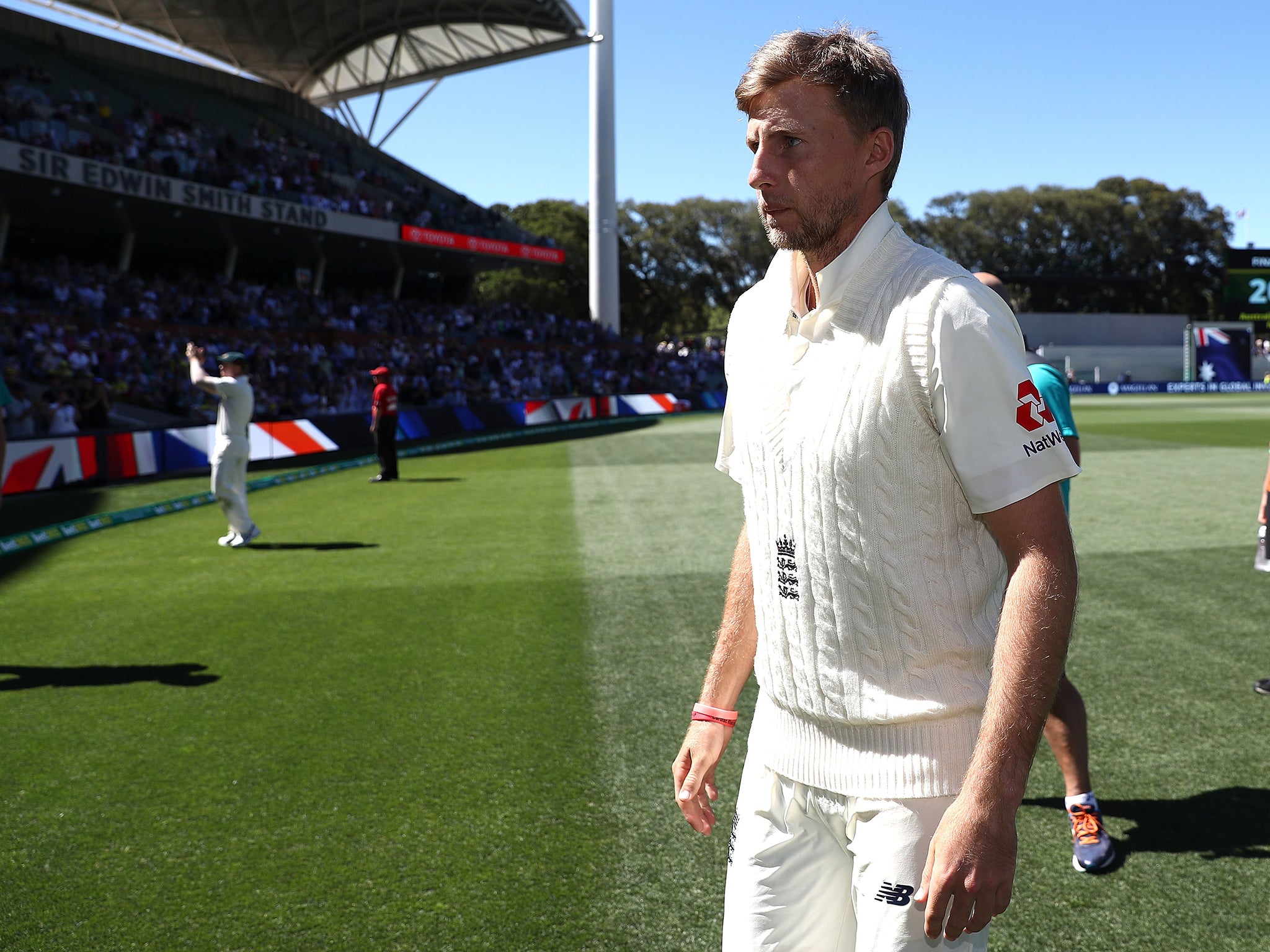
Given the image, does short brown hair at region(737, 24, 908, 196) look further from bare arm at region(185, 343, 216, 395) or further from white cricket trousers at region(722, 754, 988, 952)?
A: bare arm at region(185, 343, 216, 395)

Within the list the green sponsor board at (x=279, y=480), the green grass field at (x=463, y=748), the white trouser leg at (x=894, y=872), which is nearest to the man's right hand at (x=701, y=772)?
the white trouser leg at (x=894, y=872)

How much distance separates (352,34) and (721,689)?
54.4 m

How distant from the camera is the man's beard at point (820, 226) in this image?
5.92ft

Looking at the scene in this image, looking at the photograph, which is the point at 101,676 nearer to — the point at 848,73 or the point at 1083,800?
the point at 1083,800

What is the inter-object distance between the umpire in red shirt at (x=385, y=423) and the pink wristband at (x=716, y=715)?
47.6ft

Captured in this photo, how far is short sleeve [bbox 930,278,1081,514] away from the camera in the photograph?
162 centimetres

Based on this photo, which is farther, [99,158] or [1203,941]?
[99,158]

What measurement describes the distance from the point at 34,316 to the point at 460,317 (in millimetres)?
18692

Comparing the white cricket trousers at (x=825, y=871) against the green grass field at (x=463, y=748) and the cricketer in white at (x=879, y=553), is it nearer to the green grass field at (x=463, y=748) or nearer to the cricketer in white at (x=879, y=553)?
the cricketer in white at (x=879, y=553)

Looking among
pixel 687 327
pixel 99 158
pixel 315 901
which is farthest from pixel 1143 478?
pixel 687 327

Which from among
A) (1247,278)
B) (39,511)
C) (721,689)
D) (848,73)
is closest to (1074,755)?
(721,689)

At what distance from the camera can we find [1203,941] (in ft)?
10.7

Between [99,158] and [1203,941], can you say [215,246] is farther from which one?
[1203,941]

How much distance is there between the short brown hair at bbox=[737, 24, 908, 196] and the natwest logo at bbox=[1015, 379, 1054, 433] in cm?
47
